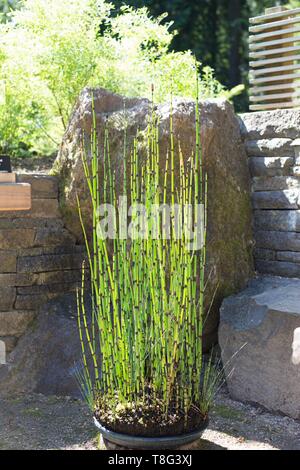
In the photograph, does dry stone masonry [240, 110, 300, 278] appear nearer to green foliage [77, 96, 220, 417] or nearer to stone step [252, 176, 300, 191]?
stone step [252, 176, 300, 191]

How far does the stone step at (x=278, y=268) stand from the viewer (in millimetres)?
2928

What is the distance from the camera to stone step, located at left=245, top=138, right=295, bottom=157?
291 centimetres

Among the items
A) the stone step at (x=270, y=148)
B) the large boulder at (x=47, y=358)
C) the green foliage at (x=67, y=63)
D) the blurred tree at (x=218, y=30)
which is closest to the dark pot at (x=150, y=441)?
the large boulder at (x=47, y=358)

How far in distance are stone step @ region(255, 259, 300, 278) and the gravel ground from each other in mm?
630

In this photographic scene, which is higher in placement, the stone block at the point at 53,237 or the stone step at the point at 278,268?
the stone block at the point at 53,237

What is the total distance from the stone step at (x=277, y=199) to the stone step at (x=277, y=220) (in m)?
0.02

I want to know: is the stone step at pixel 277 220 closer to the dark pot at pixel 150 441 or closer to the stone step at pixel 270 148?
the stone step at pixel 270 148

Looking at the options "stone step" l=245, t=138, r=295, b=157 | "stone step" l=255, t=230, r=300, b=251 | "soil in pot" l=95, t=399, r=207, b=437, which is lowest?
"soil in pot" l=95, t=399, r=207, b=437

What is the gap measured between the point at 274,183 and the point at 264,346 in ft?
2.70

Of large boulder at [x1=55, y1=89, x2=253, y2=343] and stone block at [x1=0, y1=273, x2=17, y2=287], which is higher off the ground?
large boulder at [x1=55, y1=89, x2=253, y2=343]

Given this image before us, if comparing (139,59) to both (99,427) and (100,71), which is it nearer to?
(100,71)

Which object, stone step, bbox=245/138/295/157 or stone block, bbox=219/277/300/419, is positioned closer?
stone block, bbox=219/277/300/419

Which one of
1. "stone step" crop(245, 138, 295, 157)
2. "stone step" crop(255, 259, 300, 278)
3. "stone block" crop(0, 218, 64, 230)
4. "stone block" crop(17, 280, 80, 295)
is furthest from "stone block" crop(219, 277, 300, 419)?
"stone block" crop(0, 218, 64, 230)
